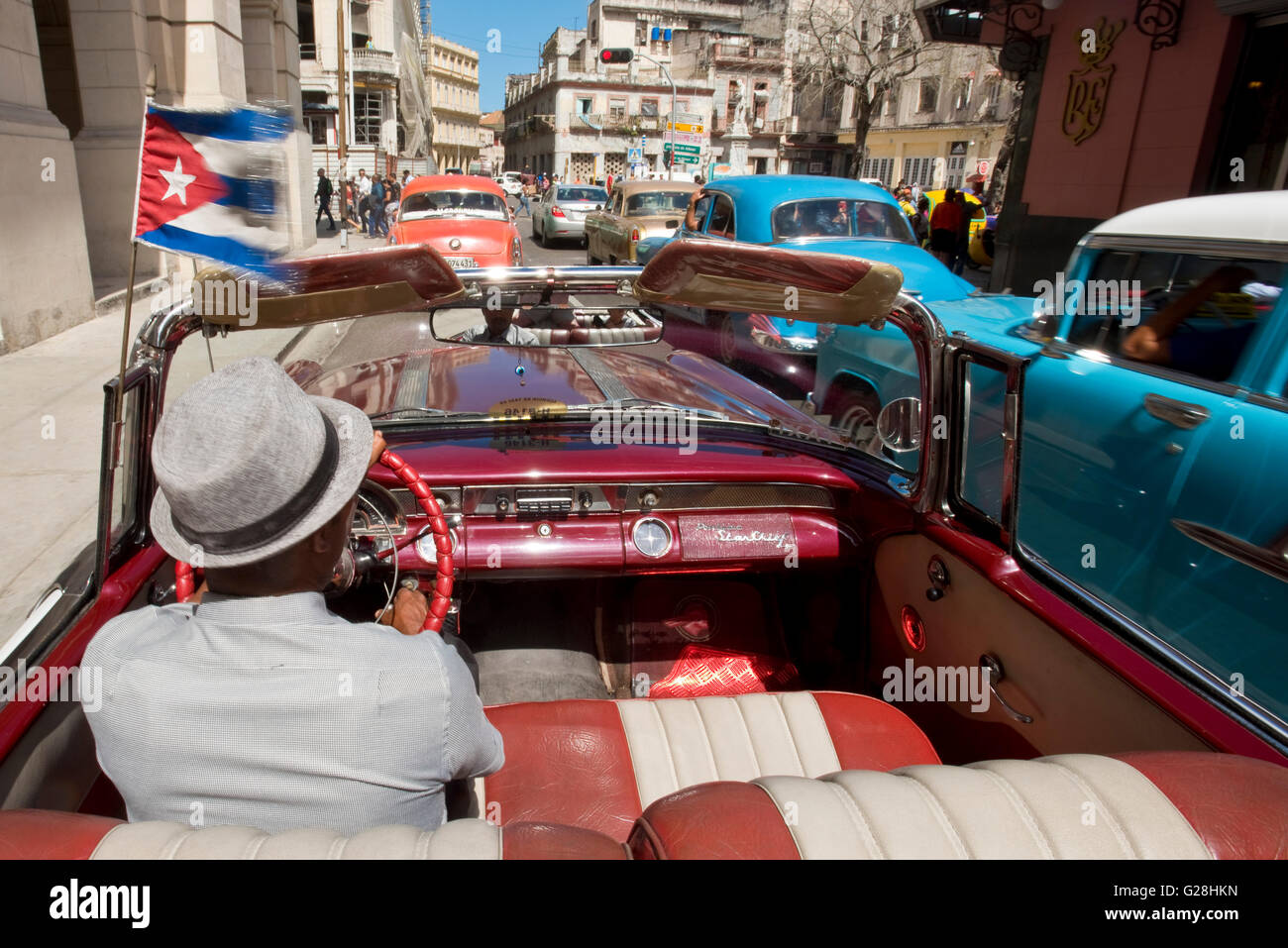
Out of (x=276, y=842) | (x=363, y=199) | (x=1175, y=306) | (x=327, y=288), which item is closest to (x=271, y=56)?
(x=363, y=199)

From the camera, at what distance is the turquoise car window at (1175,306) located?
336cm

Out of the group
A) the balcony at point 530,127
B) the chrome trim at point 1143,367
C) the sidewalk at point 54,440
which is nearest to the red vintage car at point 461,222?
the sidewalk at point 54,440

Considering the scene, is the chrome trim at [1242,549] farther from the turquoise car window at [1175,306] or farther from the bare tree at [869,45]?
the bare tree at [869,45]

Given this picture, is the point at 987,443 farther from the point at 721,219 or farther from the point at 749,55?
the point at 749,55

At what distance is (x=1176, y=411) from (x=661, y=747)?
252cm

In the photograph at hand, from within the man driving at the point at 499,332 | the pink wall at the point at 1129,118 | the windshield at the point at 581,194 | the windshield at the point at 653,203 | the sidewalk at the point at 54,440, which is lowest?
the sidewalk at the point at 54,440

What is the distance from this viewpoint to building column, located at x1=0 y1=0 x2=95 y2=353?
838 centimetres

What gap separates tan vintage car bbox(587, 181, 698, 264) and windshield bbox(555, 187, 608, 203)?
6.39 meters

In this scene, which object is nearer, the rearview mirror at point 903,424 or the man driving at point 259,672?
the man driving at point 259,672

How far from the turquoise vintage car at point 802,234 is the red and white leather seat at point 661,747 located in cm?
434

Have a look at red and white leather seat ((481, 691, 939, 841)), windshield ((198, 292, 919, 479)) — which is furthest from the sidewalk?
red and white leather seat ((481, 691, 939, 841))

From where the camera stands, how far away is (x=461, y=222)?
12586 millimetres
